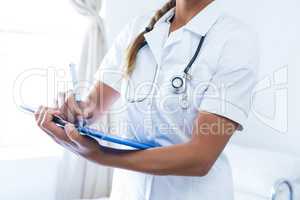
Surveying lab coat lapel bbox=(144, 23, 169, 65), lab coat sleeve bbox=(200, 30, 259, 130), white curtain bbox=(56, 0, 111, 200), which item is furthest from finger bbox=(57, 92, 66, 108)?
white curtain bbox=(56, 0, 111, 200)

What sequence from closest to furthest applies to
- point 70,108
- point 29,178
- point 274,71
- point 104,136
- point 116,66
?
point 104,136 < point 70,108 < point 116,66 < point 274,71 < point 29,178

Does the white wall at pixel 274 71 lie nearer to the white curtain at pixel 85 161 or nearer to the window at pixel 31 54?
the white curtain at pixel 85 161

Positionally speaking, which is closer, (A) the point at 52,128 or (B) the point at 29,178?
(A) the point at 52,128

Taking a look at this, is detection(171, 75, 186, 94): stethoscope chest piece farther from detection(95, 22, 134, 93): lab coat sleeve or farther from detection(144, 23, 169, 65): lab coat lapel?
detection(95, 22, 134, 93): lab coat sleeve

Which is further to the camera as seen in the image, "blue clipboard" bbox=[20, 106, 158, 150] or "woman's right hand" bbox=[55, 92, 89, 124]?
"woman's right hand" bbox=[55, 92, 89, 124]

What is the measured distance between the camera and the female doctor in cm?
90

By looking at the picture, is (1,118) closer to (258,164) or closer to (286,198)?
(258,164)

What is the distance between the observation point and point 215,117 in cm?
90

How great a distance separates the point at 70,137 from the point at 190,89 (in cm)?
31

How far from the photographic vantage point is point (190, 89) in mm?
973

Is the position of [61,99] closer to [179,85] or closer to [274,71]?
[179,85]

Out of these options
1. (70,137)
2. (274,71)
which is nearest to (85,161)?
(274,71)

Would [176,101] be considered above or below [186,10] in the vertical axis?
below

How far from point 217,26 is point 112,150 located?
0.40m
